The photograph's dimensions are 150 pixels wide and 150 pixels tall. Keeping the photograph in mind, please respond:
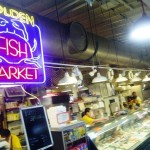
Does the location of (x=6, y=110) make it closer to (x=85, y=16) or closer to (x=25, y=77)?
(x=85, y=16)

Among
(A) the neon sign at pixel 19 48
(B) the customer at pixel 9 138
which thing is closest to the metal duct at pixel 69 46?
(A) the neon sign at pixel 19 48

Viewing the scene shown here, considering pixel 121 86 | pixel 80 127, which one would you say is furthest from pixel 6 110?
pixel 121 86

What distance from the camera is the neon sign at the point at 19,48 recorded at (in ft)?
10.3

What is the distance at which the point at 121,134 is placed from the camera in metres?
6.02

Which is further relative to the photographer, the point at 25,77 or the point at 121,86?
the point at 121,86

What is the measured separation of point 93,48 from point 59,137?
112 inches

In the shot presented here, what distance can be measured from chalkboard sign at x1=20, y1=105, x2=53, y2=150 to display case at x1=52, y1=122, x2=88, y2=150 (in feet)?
1.43

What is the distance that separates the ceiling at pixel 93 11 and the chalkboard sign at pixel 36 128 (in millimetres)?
2543

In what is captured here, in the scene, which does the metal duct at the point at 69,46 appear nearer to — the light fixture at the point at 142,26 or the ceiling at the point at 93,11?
the ceiling at the point at 93,11

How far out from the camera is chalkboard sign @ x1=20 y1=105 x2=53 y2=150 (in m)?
2.88

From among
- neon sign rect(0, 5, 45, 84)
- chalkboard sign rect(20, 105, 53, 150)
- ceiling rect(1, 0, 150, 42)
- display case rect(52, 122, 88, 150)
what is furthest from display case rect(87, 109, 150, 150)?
ceiling rect(1, 0, 150, 42)

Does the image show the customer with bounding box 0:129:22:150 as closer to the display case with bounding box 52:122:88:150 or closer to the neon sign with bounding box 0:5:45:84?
the display case with bounding box 52:122:88:150

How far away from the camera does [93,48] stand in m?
5.75

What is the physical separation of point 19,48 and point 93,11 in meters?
3.47
